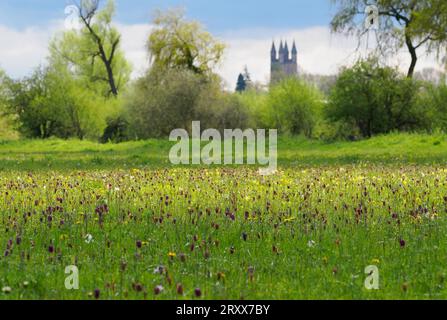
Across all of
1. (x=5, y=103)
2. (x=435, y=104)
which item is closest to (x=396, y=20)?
(x=435, y=104)

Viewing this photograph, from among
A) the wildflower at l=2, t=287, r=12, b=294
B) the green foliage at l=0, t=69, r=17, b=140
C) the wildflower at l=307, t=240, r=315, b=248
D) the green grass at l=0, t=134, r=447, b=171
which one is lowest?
the wildflower at l=2, t=287, r=12, b=294

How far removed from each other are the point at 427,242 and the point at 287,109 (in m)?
46.0

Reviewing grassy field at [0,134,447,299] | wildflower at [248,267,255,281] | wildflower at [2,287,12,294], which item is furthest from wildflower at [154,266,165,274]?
wildflower at [2,287,12,294]

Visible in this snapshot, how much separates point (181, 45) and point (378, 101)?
2316 centimetres

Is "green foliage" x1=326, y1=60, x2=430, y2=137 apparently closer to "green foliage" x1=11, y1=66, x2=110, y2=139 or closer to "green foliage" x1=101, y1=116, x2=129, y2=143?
"green foliage" x1=101, y1=116, x2=129, y2=143

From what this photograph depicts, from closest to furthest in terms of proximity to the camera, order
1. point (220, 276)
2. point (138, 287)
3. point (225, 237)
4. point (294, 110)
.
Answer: point (138, 287) → point (220, 276) → point (225, 237) → point (294, 110)

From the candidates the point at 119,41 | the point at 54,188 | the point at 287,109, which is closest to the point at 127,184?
the point at 54,188

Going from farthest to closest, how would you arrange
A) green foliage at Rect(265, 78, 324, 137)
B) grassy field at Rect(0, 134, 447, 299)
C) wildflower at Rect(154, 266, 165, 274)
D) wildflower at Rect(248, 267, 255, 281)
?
green foliage at Rect(265, 78, 324, 137)
wildflower at Rect(154, 266, 165, 274)
wildflower at Rect(248, 267, 255, 281)
grassy field at Rect(0, 134, 447, 299)

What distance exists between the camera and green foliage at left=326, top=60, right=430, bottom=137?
37.5 m

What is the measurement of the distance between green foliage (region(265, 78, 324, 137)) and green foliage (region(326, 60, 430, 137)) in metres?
13.3

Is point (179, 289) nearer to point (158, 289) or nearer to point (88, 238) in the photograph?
point (158, 289)

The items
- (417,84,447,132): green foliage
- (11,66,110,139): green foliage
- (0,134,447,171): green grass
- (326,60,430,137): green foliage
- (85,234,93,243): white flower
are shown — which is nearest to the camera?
(85,234,93,243): white flower

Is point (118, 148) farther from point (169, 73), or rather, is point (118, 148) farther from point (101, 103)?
point (101, 103)

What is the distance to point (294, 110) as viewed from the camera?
5312 centimetres
